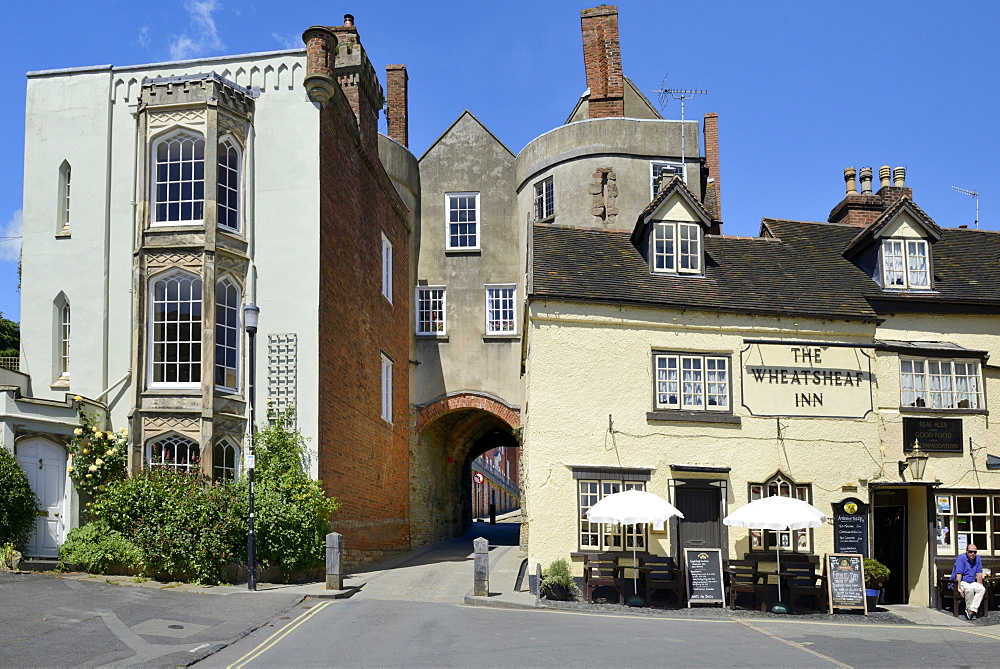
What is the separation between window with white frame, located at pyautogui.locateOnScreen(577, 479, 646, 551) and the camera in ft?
64.7

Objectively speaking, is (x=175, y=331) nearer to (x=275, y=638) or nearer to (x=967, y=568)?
(x=275, y=638)

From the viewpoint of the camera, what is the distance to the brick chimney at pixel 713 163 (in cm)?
3469

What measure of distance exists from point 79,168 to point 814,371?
17198mm

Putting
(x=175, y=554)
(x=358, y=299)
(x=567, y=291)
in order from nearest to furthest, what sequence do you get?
(x=175, y=554) < (x=567, y=291) < (x=358, y=299)

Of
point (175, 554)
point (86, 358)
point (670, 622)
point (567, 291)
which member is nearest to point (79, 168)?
point (86, 358)

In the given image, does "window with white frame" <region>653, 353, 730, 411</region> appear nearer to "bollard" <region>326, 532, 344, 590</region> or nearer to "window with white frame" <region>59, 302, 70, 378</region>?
"bollard" <region>326, 532, 344, 590</region>

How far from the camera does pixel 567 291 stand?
20.7 m

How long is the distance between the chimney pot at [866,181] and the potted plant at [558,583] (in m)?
14.8

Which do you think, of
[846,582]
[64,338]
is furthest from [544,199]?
[846,582]

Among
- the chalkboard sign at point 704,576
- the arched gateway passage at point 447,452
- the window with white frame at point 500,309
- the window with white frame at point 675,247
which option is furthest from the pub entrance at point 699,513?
the window with white frame at point 500,309

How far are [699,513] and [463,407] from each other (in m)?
13.4

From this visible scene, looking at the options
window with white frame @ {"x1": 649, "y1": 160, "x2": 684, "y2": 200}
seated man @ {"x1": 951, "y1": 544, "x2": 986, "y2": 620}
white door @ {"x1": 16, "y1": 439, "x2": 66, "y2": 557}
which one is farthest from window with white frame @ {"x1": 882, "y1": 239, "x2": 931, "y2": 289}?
white door @ {"x1": 16, "y1": 439, "x2": 66, "y2": 557}

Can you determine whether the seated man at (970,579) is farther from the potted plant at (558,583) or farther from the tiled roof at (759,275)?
the potted plant at (558,583)

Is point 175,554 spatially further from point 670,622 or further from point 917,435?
point 917,435
